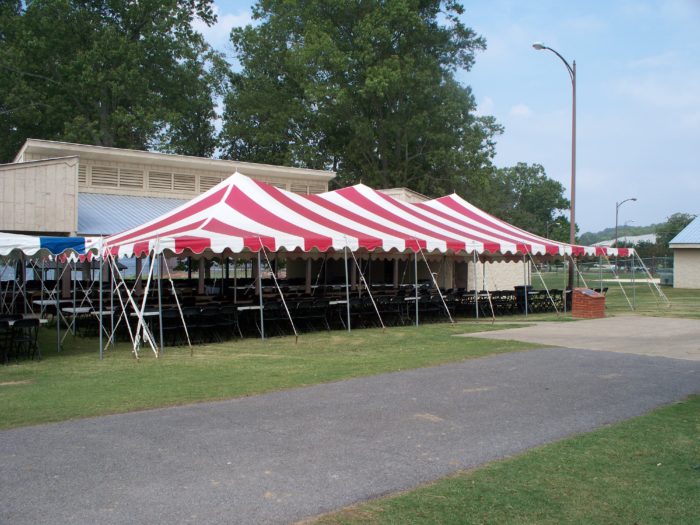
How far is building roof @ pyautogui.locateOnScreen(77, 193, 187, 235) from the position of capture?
60.1 ft

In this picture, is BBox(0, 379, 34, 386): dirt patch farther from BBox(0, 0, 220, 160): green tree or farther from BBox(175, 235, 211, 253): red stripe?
BBox(0, 0, 220, 160): green tree

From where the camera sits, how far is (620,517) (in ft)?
12.2

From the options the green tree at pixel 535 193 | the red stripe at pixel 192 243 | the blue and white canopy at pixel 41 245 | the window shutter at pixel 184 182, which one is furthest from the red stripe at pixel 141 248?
the green tree at pixel 535 193

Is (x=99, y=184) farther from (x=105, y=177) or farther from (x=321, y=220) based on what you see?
(x=321, y=220)

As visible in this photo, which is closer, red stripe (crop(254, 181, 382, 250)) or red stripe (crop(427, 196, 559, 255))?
red stripe (crop(254, 181, 382, 250))

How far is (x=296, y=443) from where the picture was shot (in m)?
5.29

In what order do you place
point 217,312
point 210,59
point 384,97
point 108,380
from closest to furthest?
1. point 108,380
2. point 217,312
3. point 384,97
4. point 210,59

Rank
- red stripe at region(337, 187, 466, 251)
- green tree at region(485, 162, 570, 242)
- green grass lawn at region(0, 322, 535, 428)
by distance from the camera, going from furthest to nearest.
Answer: green tree at region(485, 162, 570, 242) → red stripe at region(337, 187, 466, 251) → green grass lawn at region(0, 322, 535, 428)

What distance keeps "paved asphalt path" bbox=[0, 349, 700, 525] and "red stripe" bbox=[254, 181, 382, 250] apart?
18.6 feet

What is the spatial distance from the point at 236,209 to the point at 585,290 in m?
9.00

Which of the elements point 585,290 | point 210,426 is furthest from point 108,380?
point 585,290

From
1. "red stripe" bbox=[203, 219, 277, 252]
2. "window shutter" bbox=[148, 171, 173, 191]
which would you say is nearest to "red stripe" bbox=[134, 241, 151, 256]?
"red stripe" bbox=[203, 219, 277, 252]

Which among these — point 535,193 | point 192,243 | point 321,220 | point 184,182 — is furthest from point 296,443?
point 535,193

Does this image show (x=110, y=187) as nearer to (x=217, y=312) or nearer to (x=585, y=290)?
(x=217, y=312)
